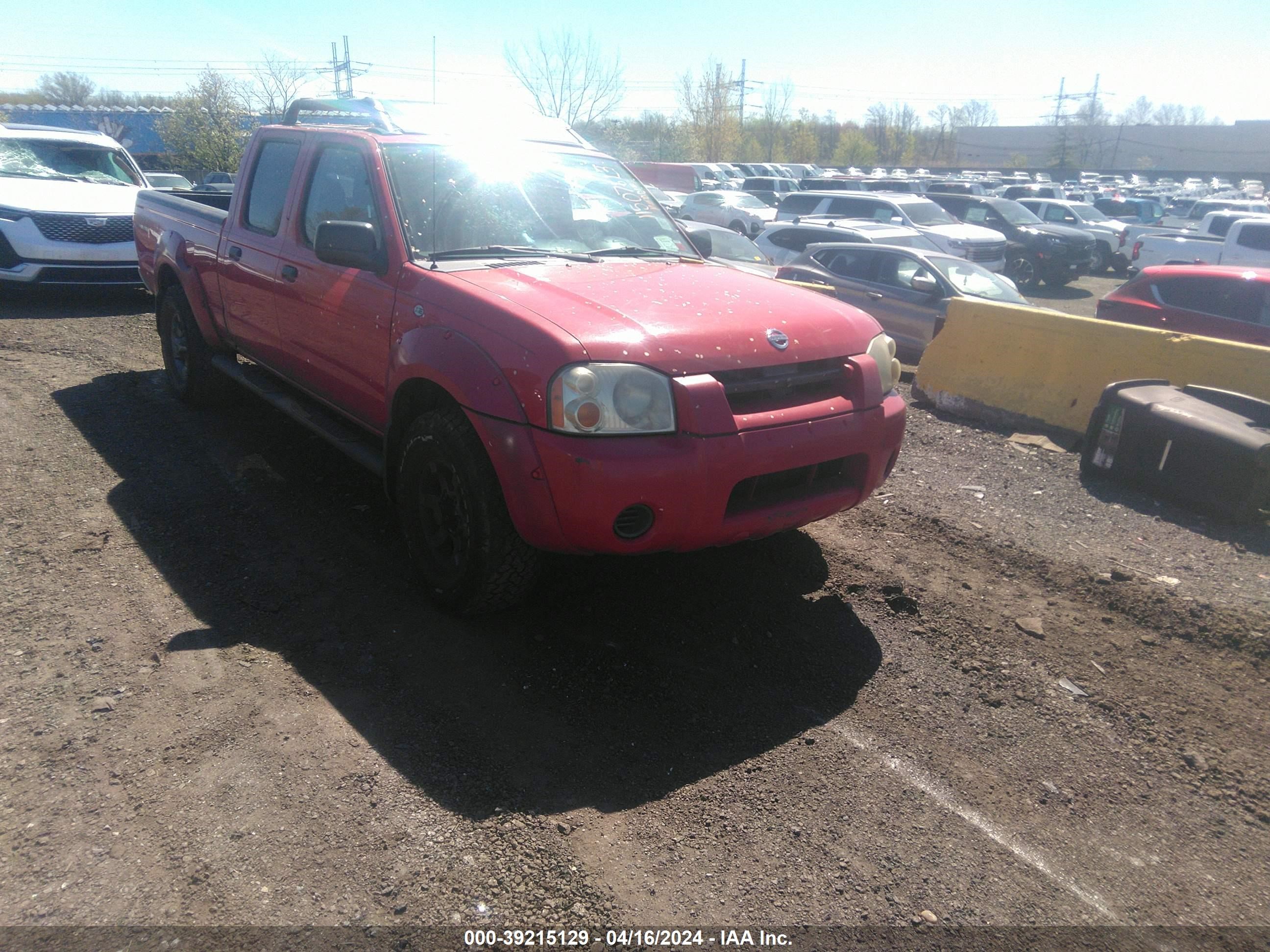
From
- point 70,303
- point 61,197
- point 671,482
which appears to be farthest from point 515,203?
point 70,303

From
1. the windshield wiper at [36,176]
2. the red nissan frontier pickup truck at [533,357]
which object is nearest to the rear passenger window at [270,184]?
the red nissan frontier pickup truck at [533,357]

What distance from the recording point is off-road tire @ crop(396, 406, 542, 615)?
132 inches

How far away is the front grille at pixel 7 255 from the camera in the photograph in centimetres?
981

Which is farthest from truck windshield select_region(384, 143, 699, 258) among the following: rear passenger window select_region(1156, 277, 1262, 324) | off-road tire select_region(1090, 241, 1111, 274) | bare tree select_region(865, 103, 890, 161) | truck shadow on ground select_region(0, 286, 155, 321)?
bare tree select_region(865, 103, 890, 161)

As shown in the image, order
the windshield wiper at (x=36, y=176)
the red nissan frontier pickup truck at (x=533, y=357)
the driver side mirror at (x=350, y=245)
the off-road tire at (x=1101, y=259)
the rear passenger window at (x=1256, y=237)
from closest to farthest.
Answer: the red nissan frontier pickup truck at (x=533, y=357), the driver side mirror at (x=350, y=245), the windshield wiper at (x=36, y=176), the rear passenger window at (x=1256, y=237), the off-road tire at (x=1101, y=259)

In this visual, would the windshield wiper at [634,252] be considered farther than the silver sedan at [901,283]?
No

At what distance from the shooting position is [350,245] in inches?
148

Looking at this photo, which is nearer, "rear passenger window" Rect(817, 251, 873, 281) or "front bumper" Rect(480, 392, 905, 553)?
"front bumper" Rect(480, 392, 905, 553)

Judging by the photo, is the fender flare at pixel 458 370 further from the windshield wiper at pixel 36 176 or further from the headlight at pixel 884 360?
the windshield wiper at pixel 36 176

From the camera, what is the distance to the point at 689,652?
141 inches

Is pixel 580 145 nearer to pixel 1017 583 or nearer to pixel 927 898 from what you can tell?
pixel 1017 583

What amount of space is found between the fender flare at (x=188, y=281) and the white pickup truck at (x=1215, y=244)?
1553 centimetres

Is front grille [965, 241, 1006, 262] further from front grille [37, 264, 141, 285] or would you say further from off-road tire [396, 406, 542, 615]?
off-road tire [396, 406, 542, 615]

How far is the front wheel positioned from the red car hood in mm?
17784
